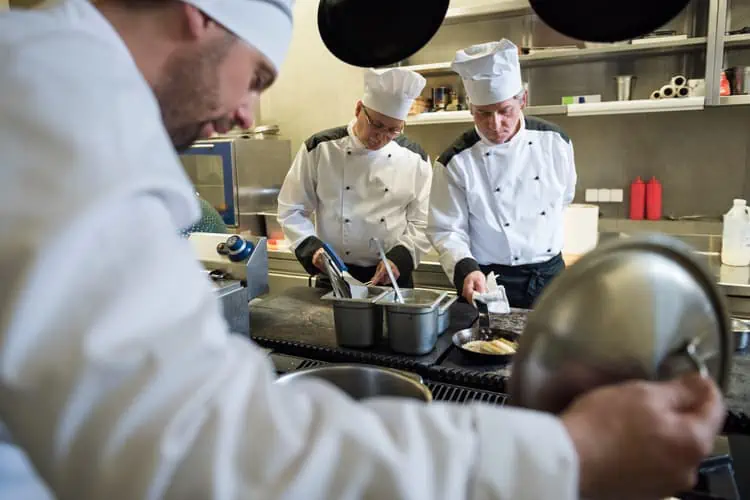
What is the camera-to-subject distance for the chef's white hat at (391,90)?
2.35 m

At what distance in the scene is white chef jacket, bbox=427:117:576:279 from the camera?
7.63 feet

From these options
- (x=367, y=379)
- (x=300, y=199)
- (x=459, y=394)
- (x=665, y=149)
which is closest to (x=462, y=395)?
(x=459, y=394)

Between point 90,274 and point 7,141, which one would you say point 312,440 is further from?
point 7,141

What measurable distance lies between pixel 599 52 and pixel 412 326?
2.45 meters

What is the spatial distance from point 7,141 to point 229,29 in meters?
0.32

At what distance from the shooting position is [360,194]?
2682mm

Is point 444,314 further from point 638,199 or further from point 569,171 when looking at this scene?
point 638,199

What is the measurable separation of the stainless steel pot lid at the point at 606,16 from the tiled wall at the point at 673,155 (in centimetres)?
247

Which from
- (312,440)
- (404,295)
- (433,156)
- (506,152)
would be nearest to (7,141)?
(312,440)

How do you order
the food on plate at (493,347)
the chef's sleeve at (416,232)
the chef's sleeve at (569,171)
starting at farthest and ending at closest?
the chef's sleeve at (416,232) < the chef's sleeve at (569,171) < the food on plate at (493,347)

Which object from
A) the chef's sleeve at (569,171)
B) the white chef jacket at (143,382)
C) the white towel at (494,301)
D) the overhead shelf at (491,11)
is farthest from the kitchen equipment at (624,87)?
the white chef jacket at (143,382)

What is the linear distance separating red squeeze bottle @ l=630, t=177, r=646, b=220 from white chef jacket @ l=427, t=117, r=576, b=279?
3.57ft

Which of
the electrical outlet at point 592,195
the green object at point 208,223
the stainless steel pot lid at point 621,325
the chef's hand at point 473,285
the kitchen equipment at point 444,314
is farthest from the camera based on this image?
the electrical outlet at point 592,195

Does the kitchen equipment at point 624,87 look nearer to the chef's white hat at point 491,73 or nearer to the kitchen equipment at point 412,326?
the chef's white hat at point 491,73
